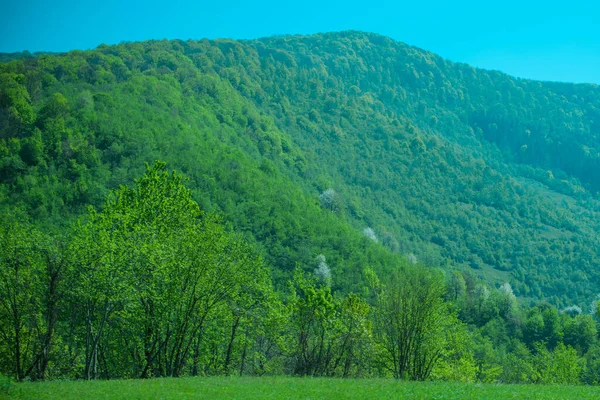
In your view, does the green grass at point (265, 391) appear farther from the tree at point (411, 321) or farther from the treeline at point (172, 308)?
the tree at point (411, 321)

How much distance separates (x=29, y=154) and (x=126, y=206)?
97.0 m

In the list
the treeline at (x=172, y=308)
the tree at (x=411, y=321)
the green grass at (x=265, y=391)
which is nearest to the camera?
the green grass at (x=265, y=391)

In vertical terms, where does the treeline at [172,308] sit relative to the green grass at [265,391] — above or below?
above

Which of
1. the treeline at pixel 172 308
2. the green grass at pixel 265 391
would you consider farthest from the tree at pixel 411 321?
the green grass at pixel 265 391

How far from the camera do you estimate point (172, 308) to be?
36031 mm

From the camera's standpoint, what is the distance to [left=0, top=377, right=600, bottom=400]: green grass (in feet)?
81.2

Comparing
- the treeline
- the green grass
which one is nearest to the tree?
the treeline

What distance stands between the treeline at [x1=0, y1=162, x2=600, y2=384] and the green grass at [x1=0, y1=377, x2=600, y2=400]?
6.95 m

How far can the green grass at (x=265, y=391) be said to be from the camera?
2475 centimetres

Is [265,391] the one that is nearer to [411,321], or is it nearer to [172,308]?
[172,308]

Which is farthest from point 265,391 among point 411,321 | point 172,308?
point 411,321

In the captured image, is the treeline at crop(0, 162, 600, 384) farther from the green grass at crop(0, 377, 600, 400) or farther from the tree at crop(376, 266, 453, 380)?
the green grass at crop(0, 377, 600, 400)

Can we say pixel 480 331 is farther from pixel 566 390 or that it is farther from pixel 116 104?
pixel 116 104

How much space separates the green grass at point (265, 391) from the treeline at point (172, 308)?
A: 274 inches
